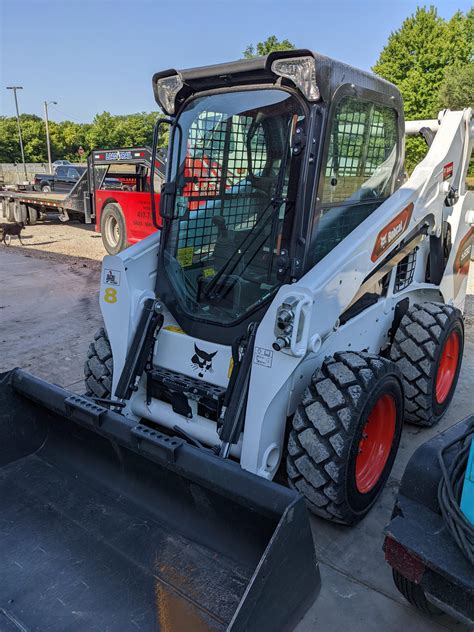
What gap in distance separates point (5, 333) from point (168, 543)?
452cm

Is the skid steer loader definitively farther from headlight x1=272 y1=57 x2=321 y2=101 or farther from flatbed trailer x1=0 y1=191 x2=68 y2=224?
flatbed trailer x1=0 y1=191 x2=68 y2=224

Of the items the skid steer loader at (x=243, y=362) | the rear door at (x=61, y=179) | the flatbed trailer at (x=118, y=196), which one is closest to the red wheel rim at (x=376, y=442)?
the skid steer loader at (x=243, y=362)

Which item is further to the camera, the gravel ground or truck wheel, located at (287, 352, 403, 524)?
the gravel ground

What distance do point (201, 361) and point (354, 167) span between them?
1.47 m

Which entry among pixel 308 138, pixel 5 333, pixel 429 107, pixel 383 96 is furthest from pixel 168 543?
pixel 429 107

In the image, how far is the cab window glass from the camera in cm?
285

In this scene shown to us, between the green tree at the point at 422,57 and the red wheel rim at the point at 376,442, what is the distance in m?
28.3

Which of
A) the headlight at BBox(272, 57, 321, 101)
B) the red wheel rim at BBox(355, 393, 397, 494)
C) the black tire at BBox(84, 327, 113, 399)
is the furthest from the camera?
the black tire at BBox(84, 327, 113, 399)

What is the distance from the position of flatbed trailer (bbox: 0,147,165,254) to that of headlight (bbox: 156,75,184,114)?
6627mm

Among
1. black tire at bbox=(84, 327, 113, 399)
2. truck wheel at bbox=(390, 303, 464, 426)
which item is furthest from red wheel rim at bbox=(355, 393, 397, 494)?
black tire at bbox=(84, 327, 113, 399)

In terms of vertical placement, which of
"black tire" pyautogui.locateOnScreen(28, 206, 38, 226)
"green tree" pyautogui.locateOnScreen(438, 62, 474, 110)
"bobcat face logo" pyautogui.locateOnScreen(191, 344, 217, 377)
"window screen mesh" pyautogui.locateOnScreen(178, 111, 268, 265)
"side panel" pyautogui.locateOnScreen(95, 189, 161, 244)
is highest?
"green tree" pyautogui.locateOnScreen(438, 62, 474, 110)

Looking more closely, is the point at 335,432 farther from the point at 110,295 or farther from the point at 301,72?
the point at 301,72

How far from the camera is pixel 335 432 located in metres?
2.56

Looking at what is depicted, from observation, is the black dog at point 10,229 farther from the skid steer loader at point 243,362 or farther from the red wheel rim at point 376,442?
the red wheel rim at point 376,442
